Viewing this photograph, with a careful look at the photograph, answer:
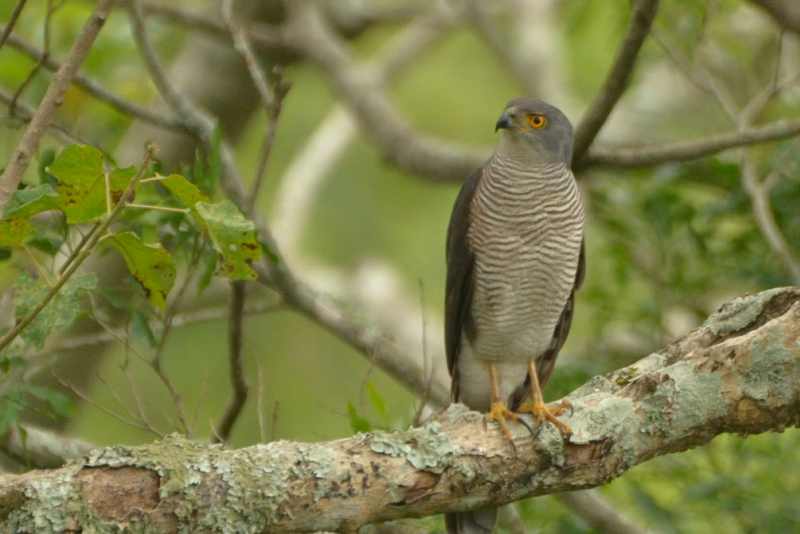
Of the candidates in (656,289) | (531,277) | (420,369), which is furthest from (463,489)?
(656,289)

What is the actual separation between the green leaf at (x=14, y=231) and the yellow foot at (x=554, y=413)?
4.72 ft

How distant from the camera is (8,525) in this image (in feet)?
9.25

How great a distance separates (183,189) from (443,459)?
3.10ft

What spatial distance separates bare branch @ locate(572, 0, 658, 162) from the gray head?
7 centimetres

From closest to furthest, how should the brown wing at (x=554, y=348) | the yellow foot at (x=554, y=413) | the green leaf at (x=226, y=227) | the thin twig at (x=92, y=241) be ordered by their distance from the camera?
the thin twig at (x=92, y=241)
the green leaf at (x=226, y=227)
the yellow foot at (x=554, y=413)
the brown wing at (x=554, y=348)

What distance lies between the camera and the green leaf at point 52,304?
334cm

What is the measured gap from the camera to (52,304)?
337cm

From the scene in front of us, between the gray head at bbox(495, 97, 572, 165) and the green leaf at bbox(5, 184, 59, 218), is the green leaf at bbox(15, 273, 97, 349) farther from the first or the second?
the gray head at bbox(495, 97, 572, 165)

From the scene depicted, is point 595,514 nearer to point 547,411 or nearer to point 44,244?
point 547,411

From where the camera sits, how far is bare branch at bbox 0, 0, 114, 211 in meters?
3.04

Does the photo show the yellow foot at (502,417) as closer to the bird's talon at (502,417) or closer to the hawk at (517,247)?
the bird's talon at (502,417)

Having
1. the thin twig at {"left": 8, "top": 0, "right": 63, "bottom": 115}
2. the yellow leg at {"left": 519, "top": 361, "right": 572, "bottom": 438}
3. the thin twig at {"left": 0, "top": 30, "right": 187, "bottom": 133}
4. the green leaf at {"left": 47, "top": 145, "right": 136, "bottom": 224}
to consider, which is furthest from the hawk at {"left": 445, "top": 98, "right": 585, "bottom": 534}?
the green leaf at {"left": 47, "top": 145, "right": 136, "bottom": 224}

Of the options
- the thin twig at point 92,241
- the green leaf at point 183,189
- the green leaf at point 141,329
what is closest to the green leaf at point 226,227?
the green leaf at point 183,189

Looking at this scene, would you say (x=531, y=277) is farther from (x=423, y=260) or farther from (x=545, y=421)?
(x=423, y=260)
